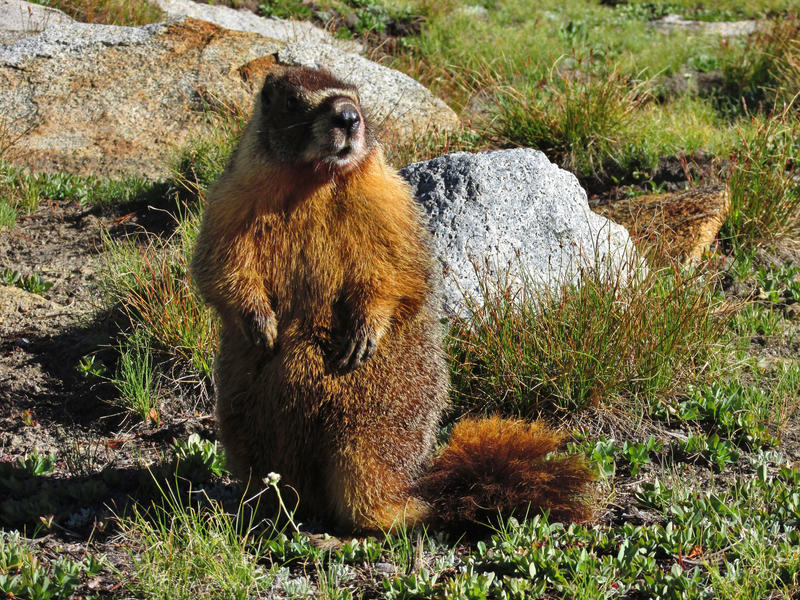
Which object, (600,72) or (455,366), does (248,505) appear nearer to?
(455,366)

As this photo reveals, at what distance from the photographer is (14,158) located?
348 inches

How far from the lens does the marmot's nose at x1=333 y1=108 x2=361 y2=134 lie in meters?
3.86

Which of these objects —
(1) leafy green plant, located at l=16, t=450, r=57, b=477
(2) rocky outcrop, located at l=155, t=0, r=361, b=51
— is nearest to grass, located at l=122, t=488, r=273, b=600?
(1) leafy green plant, located at l=16, t=450, r=57, b=477

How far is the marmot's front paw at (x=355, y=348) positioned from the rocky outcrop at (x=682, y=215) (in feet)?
11.0

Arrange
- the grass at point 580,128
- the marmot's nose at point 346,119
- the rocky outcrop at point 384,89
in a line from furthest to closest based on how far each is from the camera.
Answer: the rocky outcrop at point 384,89 → the grass at point 580,128 → the marmot's nose at point 346,119

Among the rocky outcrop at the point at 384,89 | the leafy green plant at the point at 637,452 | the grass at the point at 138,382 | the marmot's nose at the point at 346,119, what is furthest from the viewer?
the rocky outcrop at the point at 384,89

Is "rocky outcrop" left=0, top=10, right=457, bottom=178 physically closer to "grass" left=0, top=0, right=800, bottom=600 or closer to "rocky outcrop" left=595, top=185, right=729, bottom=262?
"grass" left=0, top=0, right=800, bottom=600

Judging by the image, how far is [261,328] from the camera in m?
4.05

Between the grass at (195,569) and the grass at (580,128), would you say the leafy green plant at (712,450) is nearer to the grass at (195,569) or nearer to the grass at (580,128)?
the grass at (195,569)

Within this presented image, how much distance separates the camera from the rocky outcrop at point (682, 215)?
6.98 m

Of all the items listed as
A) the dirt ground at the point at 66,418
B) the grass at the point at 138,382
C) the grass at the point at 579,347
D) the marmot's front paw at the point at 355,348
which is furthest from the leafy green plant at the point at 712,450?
the grass at the point at 138,382

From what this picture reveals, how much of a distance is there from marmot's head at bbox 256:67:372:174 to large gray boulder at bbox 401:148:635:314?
6.17 feet

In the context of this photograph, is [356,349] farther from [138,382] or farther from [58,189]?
[58,189]

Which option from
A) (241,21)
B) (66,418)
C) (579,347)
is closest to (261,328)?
(579,347)
